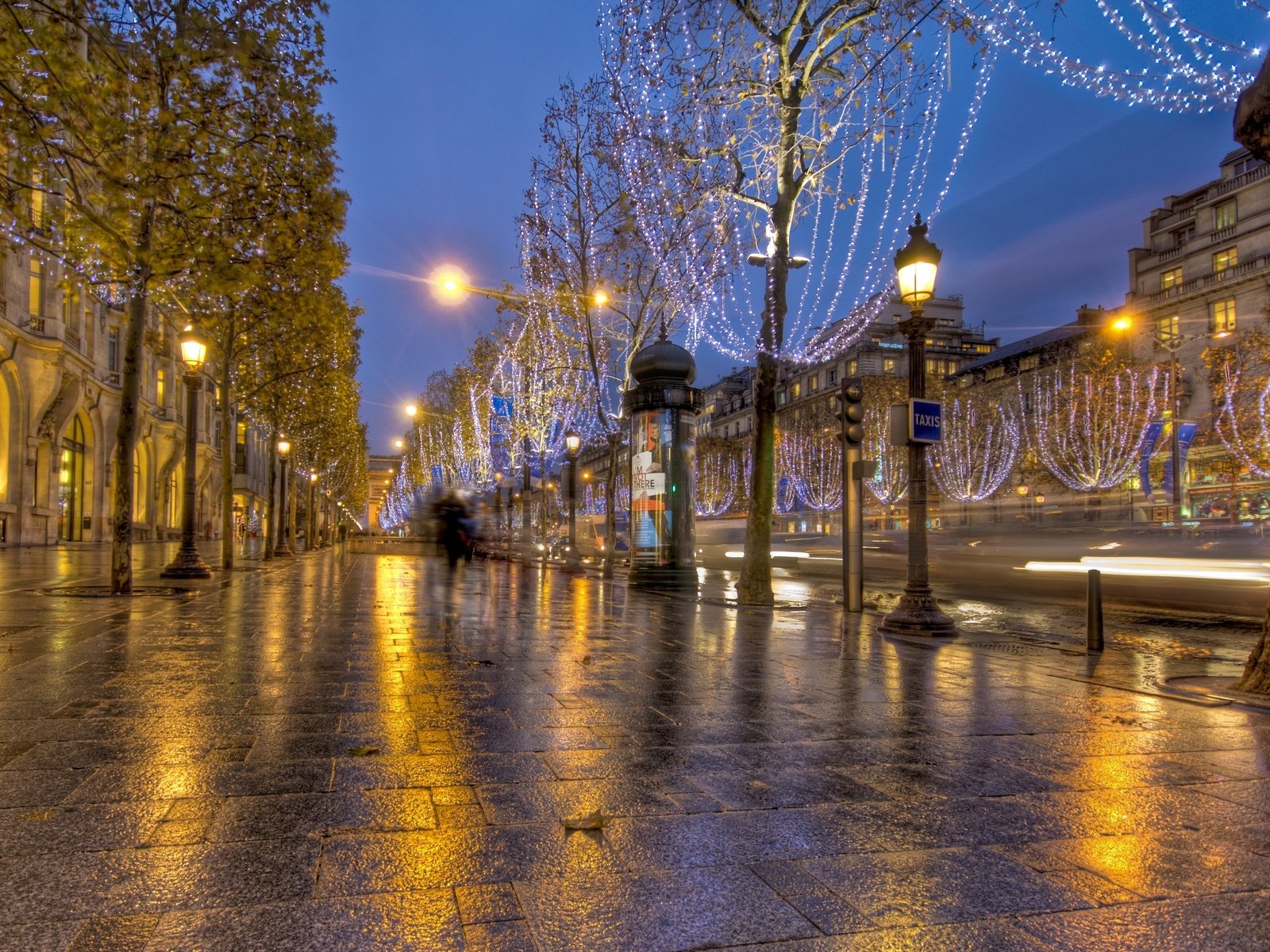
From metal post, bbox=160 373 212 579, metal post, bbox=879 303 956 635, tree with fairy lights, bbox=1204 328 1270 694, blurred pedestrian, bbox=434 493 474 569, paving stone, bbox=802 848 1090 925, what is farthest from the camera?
tree with fairy lights, bbox=1204 328 1270 694

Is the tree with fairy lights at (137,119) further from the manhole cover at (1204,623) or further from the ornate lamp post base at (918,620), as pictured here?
the manhole cover at (1204,623)

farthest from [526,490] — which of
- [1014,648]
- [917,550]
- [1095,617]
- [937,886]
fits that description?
[937,886]

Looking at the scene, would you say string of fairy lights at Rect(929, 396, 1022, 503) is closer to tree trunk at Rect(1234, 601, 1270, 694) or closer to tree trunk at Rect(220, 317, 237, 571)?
tree trunk at Rect(220, 317, 237, 571)

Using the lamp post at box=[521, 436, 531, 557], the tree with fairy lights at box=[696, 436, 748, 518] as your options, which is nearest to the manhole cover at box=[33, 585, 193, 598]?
the lamp post at box=[521, 436, 531, 557]

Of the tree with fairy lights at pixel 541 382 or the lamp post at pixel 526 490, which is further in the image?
the lamp post at pixel 526 490

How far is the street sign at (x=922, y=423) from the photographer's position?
36.1 feet

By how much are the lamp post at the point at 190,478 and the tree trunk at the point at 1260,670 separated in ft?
57.2

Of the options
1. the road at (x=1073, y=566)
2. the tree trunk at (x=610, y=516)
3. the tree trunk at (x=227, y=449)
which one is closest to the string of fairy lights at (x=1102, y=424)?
the road at (x=1073, y=566)

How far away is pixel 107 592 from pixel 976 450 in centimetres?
5248

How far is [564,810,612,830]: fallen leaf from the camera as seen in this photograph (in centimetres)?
341

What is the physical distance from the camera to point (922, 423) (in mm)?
11086

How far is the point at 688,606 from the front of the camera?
14.7 metres

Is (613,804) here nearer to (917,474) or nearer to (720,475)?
(917,474)

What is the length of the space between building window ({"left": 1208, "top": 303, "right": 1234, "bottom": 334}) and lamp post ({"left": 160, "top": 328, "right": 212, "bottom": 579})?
4920cm
